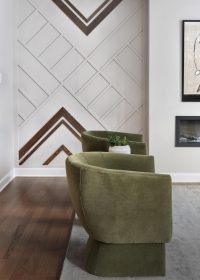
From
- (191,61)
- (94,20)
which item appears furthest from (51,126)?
(191,61)

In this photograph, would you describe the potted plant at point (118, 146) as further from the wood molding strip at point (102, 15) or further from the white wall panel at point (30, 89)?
the wood molding strip at point (102, 15)

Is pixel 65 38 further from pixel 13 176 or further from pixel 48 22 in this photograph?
pixel 13 176

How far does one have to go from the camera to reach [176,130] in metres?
5.41

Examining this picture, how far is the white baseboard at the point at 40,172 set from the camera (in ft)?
18.8

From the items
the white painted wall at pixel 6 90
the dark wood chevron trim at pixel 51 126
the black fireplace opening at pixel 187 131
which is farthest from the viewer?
the dark wood chevron trim at pixel 51 126

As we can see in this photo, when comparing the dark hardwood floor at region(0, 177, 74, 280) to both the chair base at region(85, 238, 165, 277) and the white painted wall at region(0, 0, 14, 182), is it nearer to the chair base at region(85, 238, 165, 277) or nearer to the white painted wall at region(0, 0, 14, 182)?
the chair base at region(85, 238, 165, 277)

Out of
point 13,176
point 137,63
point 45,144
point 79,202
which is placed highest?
point 137,63

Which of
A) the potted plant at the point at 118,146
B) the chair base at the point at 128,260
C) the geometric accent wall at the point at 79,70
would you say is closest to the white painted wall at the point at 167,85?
the geometric accent wall at the point at 79,70

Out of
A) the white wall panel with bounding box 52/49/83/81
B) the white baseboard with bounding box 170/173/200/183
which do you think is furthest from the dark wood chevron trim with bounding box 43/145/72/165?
the white baseboard with bounding box 170/173/200/183

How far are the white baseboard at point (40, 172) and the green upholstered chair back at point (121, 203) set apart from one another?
3.32m

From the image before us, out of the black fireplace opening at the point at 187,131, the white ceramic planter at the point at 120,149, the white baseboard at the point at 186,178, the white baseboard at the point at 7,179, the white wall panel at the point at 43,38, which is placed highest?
the white wall panel at the point at 43,38

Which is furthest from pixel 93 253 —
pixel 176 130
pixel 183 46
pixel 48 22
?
pixel 48 22

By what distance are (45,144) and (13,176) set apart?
63cm

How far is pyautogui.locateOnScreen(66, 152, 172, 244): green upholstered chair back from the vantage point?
2332 mm
